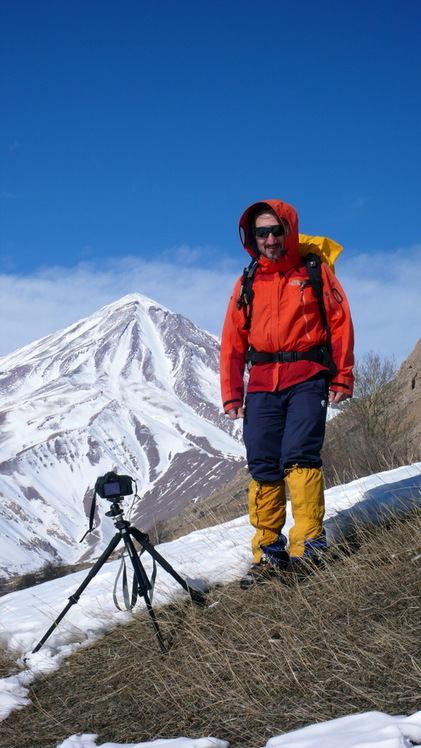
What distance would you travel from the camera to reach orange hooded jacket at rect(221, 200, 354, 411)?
12.3 feet

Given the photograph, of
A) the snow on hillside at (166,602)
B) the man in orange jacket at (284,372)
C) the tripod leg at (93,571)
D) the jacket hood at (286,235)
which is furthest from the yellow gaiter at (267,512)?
the jacket hood at (286,235)

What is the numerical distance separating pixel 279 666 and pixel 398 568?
0.91 metres

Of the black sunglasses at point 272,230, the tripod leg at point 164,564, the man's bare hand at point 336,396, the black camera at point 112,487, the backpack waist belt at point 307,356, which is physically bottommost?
the tripod leg at point 164,564

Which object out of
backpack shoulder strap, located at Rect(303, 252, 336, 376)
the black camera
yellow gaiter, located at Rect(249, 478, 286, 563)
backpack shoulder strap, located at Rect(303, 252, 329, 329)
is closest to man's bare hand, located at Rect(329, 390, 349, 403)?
backpack shoulder strap, located at Rect(303, 252, 336, 376)

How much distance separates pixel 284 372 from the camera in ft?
12.5

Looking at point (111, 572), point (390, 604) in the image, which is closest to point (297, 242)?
point (390, 604)

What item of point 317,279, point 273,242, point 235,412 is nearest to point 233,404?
point 235,412

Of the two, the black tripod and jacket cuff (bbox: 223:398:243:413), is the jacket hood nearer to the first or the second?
jacket cuff (bbox: 223:398:243:413)

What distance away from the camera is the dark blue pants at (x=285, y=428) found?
11.9 feet

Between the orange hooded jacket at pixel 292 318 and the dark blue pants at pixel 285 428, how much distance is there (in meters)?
0.07

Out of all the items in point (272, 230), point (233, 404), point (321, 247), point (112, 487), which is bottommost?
point (112, 487)

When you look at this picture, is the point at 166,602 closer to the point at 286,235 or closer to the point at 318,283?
the point at 318,283

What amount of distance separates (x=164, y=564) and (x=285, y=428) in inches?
44.9

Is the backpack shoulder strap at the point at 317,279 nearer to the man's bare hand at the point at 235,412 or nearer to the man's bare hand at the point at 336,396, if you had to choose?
the man's bare hand at the point at 336,396
